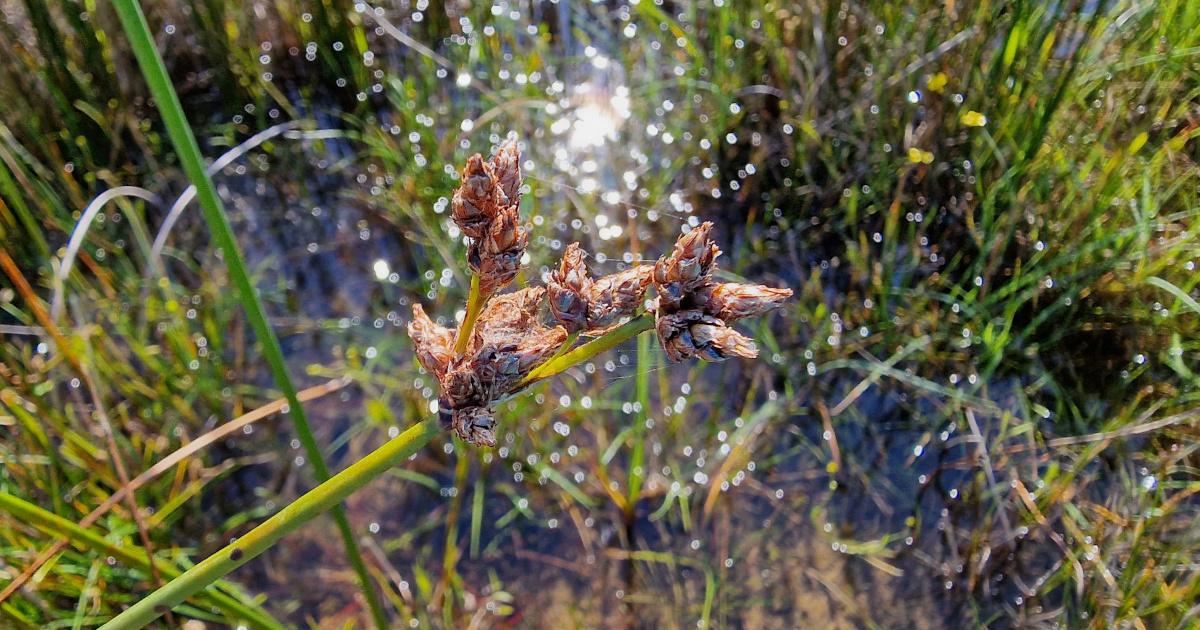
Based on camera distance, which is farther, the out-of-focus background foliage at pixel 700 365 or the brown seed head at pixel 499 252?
the out-of-focus background foliage at pixel 700 365

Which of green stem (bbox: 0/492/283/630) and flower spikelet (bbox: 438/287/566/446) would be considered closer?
flower spikelet (bbox: 438/287/566/446)

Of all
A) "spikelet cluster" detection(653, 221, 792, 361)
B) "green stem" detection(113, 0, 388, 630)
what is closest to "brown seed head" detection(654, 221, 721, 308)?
"spikelet cluster" detection(653, 221, 792, 361)

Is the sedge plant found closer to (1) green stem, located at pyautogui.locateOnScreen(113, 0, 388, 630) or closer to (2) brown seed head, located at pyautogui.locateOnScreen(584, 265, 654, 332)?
(2) brown seed head, located at pyautogui.locateOnScreen(584, 265, 654, 332)

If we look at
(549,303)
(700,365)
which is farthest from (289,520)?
(700,365)

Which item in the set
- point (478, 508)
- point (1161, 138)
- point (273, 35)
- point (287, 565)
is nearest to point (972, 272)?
point (1161, 138)

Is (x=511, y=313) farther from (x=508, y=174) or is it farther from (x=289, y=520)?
(x=289, y=520)

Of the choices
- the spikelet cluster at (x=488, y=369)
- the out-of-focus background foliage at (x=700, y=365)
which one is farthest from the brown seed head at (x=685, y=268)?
the out-of-focus background foliage at (x=700, y=365)

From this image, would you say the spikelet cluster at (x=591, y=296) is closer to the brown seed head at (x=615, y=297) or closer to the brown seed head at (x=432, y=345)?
the brown seed head at (x=615, y=297)
